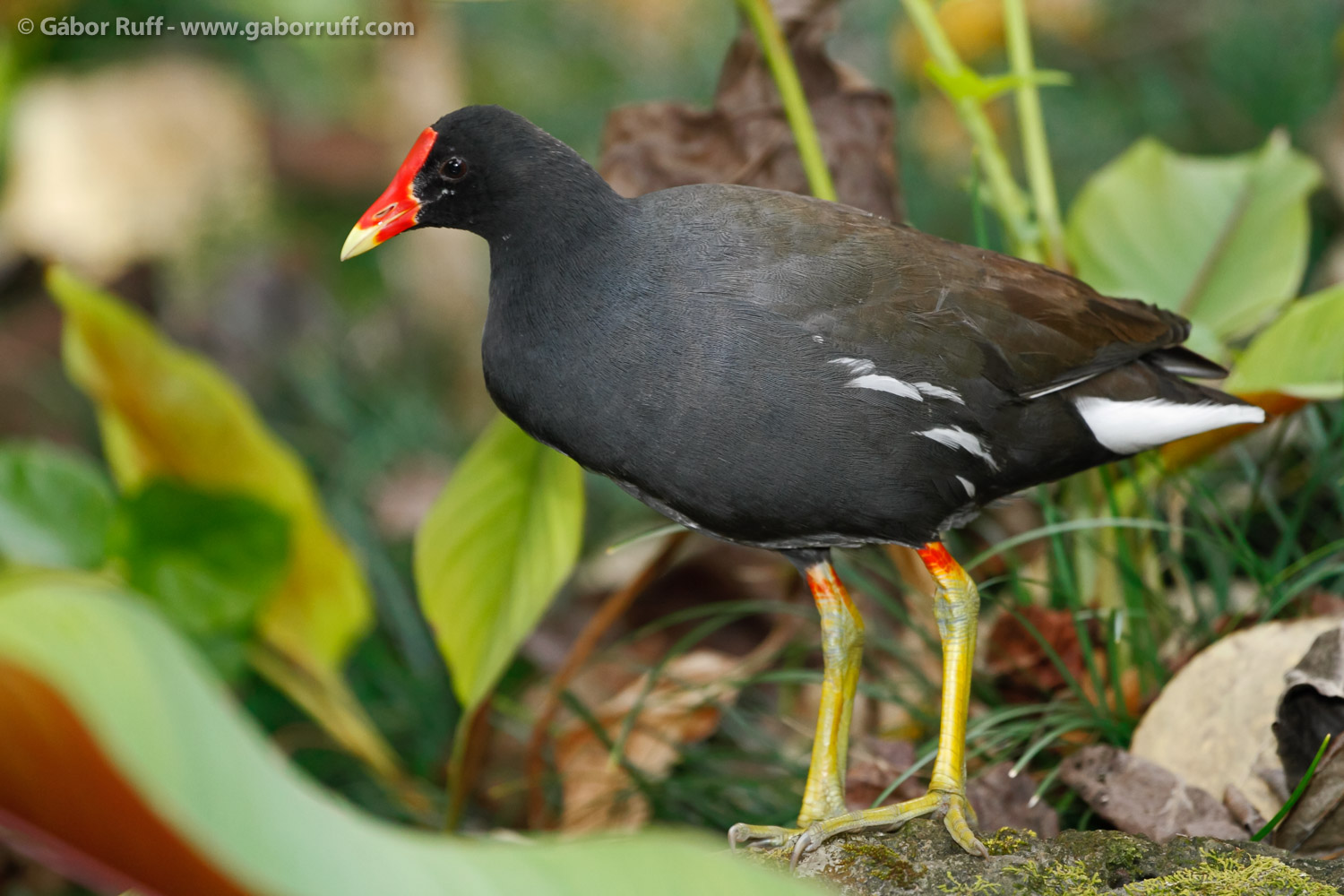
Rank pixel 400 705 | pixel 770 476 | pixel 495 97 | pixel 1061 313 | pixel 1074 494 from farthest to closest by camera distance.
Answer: pixel 495 97
pixel 400 705
pixel 1074 494
pixel 1061 313
pixel 770 476

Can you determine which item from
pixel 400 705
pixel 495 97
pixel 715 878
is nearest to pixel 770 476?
pixel 715 878

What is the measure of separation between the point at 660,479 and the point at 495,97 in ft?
14.1

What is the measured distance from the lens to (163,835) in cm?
89

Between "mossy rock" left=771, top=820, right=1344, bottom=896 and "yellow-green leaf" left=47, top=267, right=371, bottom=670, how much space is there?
1.63 meters

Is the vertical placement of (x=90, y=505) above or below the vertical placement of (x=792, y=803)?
above

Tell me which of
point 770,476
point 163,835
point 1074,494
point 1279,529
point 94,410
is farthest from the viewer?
point 94,410

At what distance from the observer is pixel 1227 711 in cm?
206

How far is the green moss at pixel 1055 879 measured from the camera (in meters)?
1.54

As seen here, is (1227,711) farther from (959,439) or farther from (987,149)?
(987,149)

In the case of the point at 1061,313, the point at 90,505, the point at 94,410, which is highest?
the point at 1061,313

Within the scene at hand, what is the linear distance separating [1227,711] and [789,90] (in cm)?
135

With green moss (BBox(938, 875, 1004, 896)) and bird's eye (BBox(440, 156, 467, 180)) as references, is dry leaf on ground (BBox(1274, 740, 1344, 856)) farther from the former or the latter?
bird's eye (BBox(440, 156, 467, 180))

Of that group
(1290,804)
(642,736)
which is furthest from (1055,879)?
(642,736)

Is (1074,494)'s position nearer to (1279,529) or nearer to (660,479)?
(1279,529)
